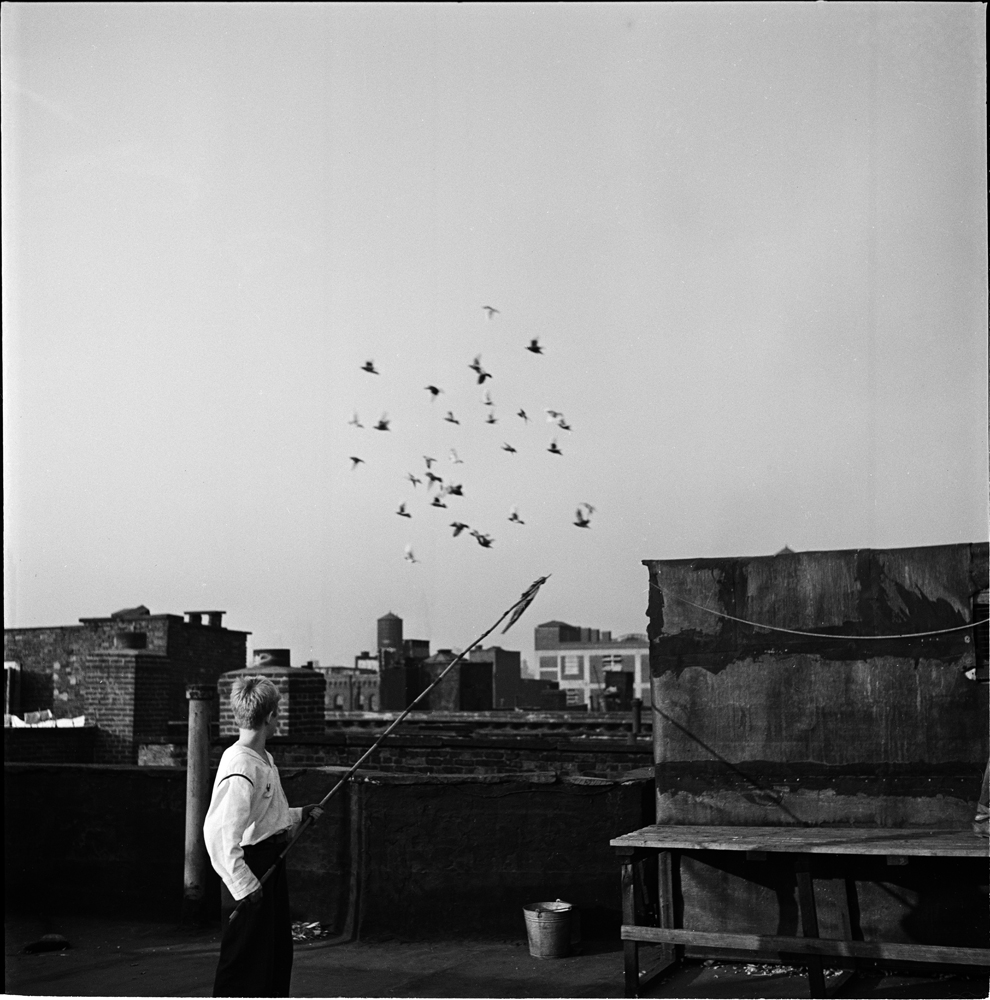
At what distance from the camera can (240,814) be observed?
5.01 m

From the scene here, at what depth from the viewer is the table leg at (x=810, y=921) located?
661 cm

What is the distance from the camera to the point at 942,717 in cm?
724

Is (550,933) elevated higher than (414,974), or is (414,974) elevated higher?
(550,933)

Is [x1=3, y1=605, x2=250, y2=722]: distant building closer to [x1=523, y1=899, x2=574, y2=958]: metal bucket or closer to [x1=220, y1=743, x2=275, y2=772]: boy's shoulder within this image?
[x1=523, y1=899, x2=574, y2=958]: metal bucket

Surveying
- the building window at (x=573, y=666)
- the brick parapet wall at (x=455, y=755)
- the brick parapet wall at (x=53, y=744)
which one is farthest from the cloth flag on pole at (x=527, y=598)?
the building window at (x=573, y=666)

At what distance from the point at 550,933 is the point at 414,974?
1.00m

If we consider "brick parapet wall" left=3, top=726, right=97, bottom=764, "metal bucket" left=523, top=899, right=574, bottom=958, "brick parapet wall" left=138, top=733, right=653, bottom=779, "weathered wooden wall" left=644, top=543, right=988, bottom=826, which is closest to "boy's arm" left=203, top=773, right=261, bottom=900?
"metal bucket" left=523, top=899, right=574, bottom=958

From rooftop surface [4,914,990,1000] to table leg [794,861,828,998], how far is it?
225 millimetres

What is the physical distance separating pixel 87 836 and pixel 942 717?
7126mm

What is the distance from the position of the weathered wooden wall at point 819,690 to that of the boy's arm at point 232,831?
3577 mm

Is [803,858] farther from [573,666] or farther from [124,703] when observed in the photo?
[573,666]

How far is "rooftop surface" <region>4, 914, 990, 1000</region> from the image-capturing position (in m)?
6.93

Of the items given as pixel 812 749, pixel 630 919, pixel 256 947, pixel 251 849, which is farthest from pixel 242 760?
pixel 812 749

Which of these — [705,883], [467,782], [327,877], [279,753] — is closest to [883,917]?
[705,883]
